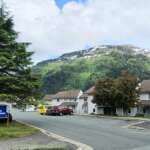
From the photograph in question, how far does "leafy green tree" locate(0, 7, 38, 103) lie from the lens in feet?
134

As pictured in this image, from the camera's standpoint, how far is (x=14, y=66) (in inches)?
1647

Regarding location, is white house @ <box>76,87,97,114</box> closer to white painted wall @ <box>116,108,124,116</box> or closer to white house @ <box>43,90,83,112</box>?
white house @ <box>43,90,83,112</box>

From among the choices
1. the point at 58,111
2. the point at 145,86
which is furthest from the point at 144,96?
the point at 58,111

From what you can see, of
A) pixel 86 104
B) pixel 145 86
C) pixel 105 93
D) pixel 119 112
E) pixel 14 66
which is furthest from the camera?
pixel 86 104

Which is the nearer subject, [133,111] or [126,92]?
[126,92]

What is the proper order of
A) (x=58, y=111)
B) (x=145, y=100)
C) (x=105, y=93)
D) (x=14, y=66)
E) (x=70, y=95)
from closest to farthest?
1. (x=14, y=66)
2. (x=105, y=93)
3. (x=58, y=111)
4. (x=145, y=100)
5. (x=70, y=95)

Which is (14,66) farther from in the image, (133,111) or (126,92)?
(133,111)

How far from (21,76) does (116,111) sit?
131 feet

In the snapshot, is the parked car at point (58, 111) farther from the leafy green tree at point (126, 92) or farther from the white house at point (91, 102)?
the leafy green tree at point (126, 92)

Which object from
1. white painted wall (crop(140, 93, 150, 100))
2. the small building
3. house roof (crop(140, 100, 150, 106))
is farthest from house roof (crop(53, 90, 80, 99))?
house roof (crop(140, 100, 150, 106))

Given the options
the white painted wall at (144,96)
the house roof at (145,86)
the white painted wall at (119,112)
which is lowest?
the white painted wall at (119,112)

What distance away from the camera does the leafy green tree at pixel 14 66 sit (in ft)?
134

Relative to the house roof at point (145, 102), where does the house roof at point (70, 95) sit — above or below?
above

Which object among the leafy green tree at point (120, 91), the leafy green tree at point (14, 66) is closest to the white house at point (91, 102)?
the leafy green tree at point (120, 91)
